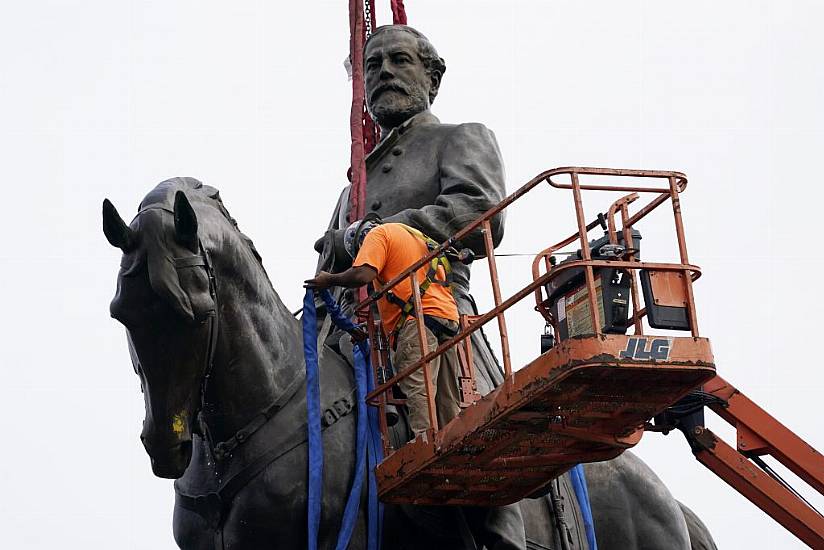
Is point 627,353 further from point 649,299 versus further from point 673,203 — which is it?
point 673,203

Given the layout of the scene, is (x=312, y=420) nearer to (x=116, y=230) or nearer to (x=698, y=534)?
(x=116, y=230)

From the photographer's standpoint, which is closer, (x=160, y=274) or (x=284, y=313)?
(x=160, y=274)

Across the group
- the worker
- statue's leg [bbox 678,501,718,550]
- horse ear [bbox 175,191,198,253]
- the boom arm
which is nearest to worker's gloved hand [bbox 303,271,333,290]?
the worker

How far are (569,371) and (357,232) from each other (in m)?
2.69

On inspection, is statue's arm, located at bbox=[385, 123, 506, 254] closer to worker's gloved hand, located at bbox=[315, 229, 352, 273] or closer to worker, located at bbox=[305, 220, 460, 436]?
worker's gloved hand, located at bbox=[315, 229, 352, 273]

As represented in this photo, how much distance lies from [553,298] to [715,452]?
6.03m

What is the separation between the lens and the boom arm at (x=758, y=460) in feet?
53.3

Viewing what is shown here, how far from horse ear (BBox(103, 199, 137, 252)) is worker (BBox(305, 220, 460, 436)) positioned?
141 cm

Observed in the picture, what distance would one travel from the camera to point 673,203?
1095 centimetres

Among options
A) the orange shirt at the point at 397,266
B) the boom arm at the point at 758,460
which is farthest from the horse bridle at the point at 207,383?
the boom arm at the point at 758,460

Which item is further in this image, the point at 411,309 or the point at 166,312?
the point at 411,309

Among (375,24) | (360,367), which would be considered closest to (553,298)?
(360,367)

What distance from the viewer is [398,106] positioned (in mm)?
14109

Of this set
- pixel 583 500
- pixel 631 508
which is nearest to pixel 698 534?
pixel 631 508
